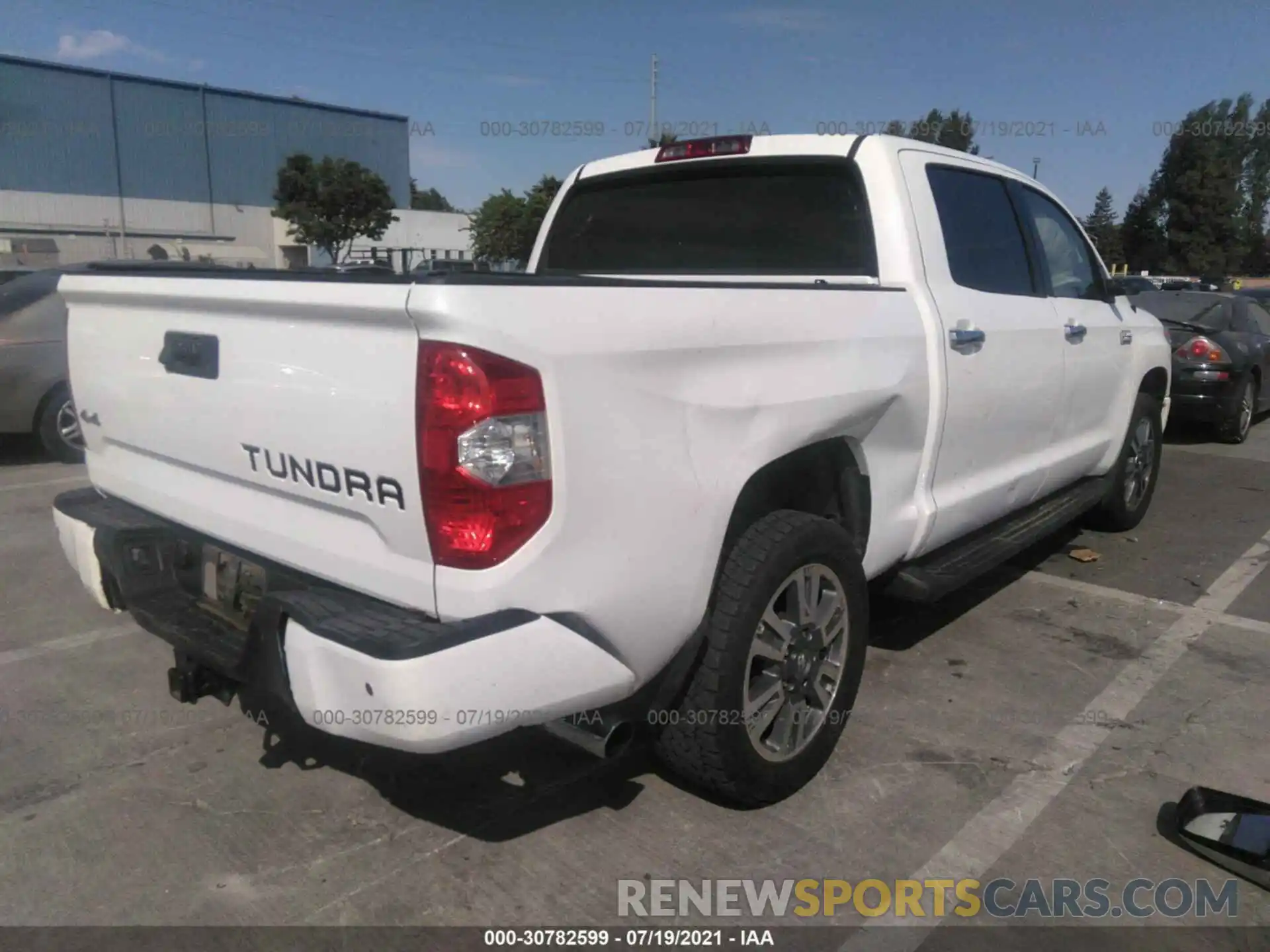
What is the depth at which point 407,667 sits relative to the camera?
201 centimetres

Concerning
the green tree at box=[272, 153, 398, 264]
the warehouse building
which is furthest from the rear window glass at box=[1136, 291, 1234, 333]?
the warehouse building

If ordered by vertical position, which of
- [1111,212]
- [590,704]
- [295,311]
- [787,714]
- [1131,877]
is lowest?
[1131,877]

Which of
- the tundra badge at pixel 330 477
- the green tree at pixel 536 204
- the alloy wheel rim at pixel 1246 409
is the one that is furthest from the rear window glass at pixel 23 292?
the green tree at pixel 536 204

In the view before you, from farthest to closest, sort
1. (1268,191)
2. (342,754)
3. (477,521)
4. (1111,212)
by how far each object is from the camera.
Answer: (1111,212), (1268,191), (342,754), (477,521)

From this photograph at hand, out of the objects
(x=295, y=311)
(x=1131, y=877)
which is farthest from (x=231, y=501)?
(x=1131, y=877)

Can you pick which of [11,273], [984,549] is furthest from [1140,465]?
[11,273]

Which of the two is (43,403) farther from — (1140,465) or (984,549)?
(1140,465)

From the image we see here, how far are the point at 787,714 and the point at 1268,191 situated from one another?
230ft

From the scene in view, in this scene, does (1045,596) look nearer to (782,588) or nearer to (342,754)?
(782,588)

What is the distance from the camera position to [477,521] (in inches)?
82.8

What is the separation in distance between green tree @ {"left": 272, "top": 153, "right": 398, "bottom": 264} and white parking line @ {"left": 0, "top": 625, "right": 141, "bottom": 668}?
132 feet

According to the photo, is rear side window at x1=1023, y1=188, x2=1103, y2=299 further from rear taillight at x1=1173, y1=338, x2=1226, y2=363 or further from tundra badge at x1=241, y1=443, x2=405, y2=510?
rear taillight at x1=1173, y1=338, x2=1226, y2=363

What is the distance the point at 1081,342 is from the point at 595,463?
3.37 metres

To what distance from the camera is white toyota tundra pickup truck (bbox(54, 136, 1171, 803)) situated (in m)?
2.10
